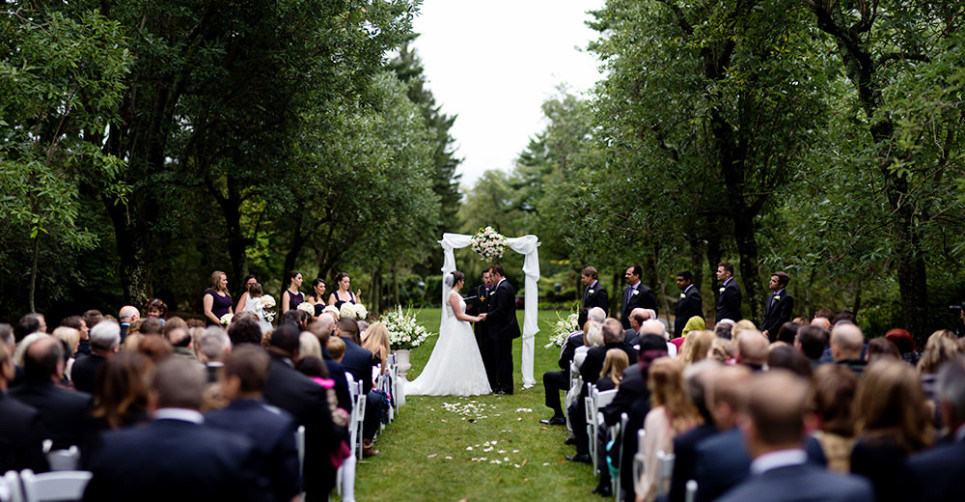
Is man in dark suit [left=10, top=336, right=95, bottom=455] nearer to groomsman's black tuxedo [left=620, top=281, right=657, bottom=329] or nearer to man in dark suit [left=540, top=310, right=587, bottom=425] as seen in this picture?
man in dark suit [left=540, top=310, right=587, bottom=425]

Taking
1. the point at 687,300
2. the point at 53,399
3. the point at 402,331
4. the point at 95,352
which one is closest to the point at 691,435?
the point at 53,399

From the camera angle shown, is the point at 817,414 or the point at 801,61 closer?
the point at 817,414

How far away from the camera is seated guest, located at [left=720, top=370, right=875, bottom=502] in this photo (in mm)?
2223

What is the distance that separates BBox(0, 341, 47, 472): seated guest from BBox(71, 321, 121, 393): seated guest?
41.9 inches

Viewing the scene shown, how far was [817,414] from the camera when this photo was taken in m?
3.48

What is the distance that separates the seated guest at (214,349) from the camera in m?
4.52

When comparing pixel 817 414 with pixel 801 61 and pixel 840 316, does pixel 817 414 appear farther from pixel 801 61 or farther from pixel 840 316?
pixel 801 61

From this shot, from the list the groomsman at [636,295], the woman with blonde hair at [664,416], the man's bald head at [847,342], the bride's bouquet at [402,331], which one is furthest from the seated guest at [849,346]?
the bride's bouquet at [402,331]

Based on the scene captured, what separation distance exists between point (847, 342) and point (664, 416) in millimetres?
1580

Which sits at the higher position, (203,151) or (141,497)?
(203,151)

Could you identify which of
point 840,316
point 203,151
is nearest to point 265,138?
point 203,151

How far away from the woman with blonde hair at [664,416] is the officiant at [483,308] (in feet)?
23.4

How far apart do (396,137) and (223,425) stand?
22089 millimetres

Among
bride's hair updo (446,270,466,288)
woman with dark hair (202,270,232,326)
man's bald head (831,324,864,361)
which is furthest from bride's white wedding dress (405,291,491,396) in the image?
man's bald head (831,324,864,361)
